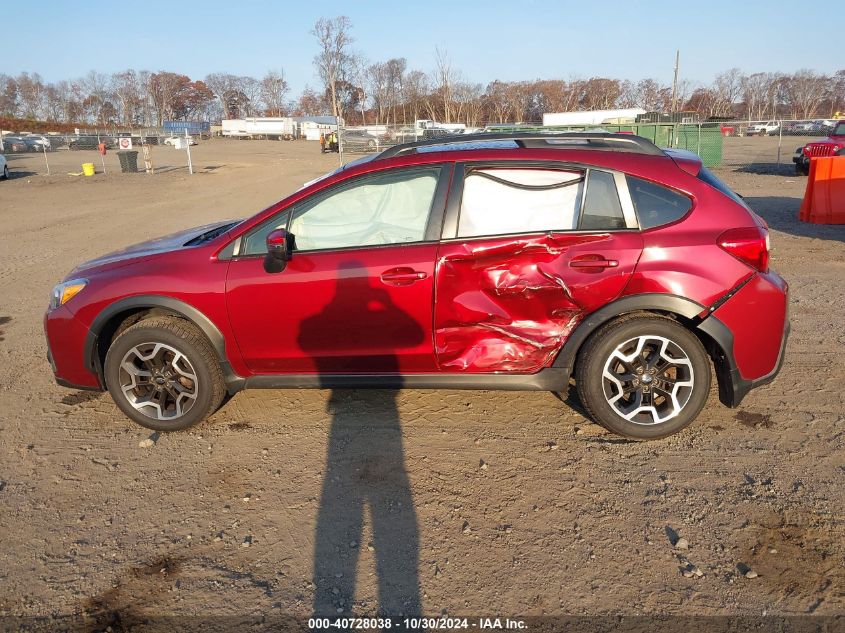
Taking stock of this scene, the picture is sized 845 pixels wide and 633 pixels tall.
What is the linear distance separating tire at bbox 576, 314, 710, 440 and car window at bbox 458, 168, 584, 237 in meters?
0.73

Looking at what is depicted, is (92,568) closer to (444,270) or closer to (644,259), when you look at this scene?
(444,270)

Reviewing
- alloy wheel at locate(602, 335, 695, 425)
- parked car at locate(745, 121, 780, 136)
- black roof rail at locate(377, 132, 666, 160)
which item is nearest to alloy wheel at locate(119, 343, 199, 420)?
black roof rail at locate(377, 132, 666, 160)

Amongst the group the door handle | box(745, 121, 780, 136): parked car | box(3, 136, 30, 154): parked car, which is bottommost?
the door handle

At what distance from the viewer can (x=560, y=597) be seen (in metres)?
2.54

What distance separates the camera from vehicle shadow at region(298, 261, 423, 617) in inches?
104

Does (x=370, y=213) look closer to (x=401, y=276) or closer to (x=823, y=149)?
(x=401, y=276)

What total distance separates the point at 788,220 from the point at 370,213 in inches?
432

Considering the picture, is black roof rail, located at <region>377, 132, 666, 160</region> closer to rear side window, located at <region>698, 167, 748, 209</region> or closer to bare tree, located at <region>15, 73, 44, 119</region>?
rear side window, located at <region>698, 167, 748, 209</region>

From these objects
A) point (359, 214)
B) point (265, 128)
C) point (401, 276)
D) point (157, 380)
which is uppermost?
point (265, 128)

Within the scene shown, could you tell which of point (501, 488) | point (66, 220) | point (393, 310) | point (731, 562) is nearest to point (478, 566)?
point (501, 488)

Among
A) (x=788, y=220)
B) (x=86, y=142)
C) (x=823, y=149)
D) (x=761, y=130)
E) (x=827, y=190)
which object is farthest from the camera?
(x=761, y=130)

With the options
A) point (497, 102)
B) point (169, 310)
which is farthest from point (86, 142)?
point (169, 310)

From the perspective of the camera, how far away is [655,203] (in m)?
3.63

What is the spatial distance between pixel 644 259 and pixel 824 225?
9.80 meters
